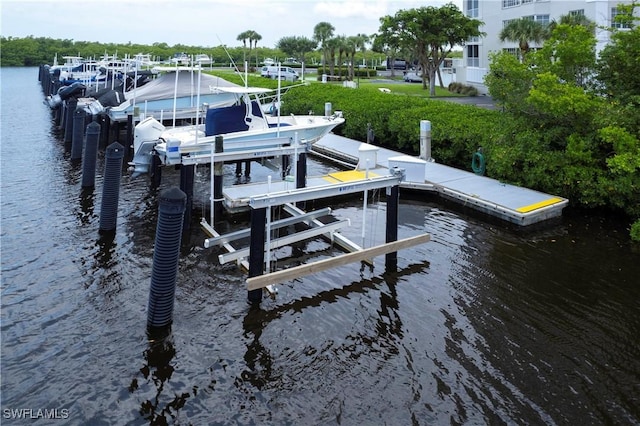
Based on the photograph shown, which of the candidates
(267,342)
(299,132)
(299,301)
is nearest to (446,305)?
(299,301)

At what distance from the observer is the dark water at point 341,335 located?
778 centimetres

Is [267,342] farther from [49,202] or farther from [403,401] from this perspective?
[49,202]

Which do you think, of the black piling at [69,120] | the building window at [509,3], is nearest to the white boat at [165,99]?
the black piling at [69,120]

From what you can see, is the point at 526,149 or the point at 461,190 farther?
the point at 461,190

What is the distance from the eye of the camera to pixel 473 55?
49.4 meters

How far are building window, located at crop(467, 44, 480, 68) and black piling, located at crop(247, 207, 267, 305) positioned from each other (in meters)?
43.0

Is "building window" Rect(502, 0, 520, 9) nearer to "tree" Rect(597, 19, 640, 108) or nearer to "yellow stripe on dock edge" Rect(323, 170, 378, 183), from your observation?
"tree" Rect(597, 19, 640, 108)

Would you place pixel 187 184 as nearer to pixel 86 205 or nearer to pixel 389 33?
pixel 86 205

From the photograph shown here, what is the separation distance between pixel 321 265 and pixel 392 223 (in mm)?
Answer: 2319

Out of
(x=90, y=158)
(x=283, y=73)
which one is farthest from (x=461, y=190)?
(x=283, y=73)

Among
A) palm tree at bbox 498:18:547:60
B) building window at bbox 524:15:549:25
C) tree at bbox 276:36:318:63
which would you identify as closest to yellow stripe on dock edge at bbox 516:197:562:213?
palm tree at bbox 498:18:547:60

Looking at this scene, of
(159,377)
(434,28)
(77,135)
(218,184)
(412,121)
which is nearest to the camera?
(159,377)

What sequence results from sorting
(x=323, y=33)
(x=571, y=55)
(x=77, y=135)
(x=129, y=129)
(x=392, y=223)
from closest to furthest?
(x=392, y=223) < (x=571, y=55) < (x=77, y=135) < (x=129, y=129) < (x=323, y=33)

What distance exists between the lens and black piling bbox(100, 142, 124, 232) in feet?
48.1
